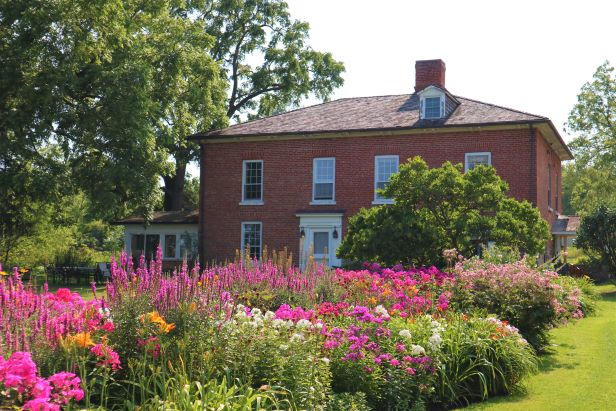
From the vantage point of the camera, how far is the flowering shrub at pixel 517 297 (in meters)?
10.9

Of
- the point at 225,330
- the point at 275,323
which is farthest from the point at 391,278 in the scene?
the point at 225,330

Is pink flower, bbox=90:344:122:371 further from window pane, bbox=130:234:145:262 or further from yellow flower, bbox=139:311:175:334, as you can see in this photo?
window pane, bbox=130:234:145:262

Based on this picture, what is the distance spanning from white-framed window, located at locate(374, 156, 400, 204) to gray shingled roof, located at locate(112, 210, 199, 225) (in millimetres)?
9898

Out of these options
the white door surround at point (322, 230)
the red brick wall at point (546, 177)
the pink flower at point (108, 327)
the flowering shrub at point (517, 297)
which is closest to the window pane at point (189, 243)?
the white door surround at point (322, 230)

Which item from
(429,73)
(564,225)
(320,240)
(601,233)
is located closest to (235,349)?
(320,240)

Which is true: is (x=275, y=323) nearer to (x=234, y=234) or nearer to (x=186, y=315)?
(x=186, y=315)

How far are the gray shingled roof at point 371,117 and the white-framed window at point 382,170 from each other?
4.09 ft

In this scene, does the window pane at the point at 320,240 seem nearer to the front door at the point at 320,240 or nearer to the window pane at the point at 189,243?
the front door at the point at 320,240

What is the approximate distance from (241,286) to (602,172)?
42.2 m

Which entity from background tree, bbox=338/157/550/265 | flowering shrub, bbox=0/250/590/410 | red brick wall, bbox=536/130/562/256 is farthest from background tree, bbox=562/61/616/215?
flowering shrub, bbox=0/250/590/410

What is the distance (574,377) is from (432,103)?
18713mm

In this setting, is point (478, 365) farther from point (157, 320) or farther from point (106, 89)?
point (106, 89)

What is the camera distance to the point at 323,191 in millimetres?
28469

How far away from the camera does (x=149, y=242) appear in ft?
116
